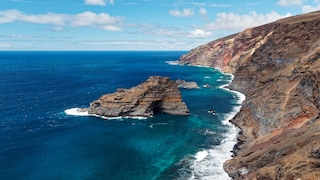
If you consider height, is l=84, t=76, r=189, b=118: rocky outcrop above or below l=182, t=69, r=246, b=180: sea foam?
above

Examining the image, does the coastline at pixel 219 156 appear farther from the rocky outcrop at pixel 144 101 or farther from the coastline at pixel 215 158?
the rocky outcrop at pixel 144 101

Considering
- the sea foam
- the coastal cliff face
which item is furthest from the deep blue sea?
the coastal cliff face

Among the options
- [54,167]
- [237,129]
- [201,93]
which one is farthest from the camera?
[201,93]

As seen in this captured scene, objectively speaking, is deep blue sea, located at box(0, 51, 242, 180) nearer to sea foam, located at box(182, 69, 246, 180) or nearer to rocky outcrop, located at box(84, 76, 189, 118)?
sea foam, located at box(182, 69, 246, 180)

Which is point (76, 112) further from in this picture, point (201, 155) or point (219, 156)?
point (219, 156)

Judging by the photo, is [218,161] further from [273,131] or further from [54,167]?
[54,167]

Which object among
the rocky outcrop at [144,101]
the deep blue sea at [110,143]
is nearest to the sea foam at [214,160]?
the deep blue sea at [110,143]

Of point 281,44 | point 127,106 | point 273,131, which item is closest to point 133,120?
point 127,106

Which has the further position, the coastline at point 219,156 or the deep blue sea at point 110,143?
the deep blue sea at point 110,143
